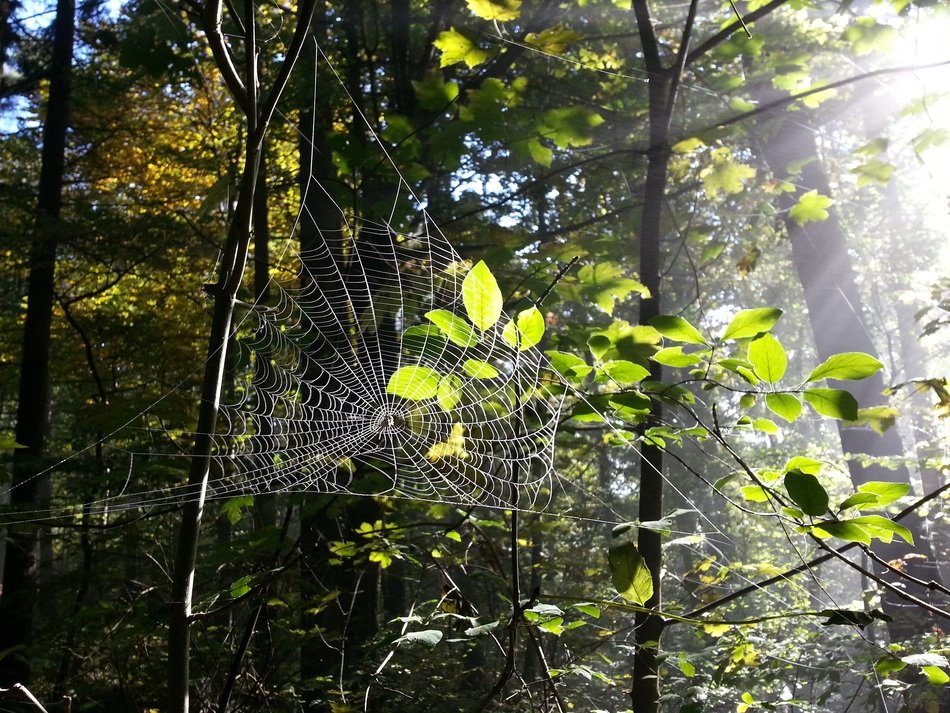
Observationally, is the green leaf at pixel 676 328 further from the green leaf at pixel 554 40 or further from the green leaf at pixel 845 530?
the green leaf at pixel 554 40

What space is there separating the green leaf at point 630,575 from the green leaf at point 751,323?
1.22 feet

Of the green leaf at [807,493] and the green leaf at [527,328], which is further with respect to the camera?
the green leaf at [527,328]

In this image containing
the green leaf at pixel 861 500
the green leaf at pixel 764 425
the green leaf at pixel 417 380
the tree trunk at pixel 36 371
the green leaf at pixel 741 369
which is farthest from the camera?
the tree trunk at pixel 36 371

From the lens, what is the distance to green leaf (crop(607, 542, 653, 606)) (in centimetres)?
112

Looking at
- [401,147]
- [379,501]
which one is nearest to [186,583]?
[401,147]

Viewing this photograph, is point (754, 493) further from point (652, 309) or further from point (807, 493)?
point (652, 309)

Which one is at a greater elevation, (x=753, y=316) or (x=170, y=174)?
(x=170, y=174)

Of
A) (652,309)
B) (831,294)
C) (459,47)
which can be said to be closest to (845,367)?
(652,309)

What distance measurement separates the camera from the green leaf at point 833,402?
1056 mm

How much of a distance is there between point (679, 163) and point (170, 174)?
23.0ft

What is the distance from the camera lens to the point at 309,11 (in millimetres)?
746

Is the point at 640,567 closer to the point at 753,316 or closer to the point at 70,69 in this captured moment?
the point at 753,316

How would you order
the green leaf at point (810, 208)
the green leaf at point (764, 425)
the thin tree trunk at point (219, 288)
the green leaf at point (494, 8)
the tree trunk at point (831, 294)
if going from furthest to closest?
the tree trunk at point (831, 294) → the green leaf at point (810, 208) → the green leaf at point (494, 8) → the green leaf at point (764, 425) → the thin tree trunk at point (219, 288)

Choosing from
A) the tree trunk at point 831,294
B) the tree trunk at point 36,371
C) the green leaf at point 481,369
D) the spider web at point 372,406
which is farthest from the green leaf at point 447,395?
the tree trunk at point 831,294
